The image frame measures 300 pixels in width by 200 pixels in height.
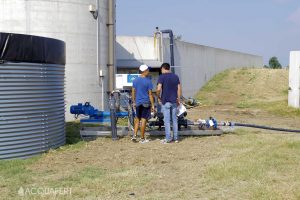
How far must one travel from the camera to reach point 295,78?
20.7 meters

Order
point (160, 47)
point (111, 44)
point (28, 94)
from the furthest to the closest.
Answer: point (160, 47), point (111, 44), point (28, 94)

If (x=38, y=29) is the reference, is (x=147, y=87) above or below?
below

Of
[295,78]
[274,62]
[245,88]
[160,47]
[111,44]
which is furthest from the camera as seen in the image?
[274,62]

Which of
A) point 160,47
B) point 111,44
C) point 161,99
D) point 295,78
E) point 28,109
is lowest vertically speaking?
point 28,109

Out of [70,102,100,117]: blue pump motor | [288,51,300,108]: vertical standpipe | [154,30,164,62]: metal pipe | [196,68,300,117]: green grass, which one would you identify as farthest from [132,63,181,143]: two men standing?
[196,68,300,117]: green grass

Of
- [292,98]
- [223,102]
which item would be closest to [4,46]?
[292,98]

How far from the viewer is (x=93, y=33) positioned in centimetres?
1731

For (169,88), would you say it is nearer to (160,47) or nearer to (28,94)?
(28,94)

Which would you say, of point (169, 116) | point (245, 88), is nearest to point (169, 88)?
point (169, 116)

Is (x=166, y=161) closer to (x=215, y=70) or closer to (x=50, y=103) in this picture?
(x=50, y=103)

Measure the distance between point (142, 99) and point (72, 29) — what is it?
22.0 ft

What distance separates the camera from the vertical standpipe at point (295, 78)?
20641mm

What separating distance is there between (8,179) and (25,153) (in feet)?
6.03

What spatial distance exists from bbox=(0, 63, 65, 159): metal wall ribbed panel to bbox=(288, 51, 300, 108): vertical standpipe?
13.2 m
